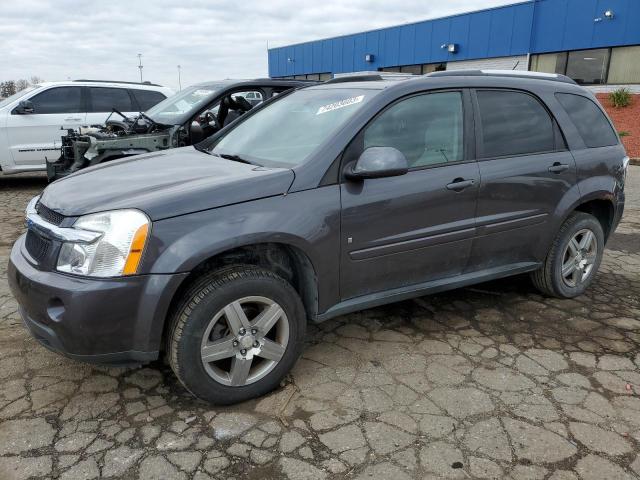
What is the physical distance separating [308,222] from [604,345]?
90.3 inches

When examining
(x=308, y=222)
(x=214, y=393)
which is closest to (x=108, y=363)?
(x=214, y=393)

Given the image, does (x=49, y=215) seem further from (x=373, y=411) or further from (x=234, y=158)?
(x=373, y=411)

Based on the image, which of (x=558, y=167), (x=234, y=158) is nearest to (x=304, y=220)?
(x=234, y=158)

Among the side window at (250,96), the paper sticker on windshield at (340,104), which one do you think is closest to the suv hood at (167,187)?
the paper sticker on windshield at (340,104)

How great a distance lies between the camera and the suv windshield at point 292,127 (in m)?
3.14

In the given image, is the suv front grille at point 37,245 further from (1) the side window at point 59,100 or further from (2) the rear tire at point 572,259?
(1) the side window at point 59,100

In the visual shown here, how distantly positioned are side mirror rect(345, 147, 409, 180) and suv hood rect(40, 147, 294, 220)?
0.38 metres

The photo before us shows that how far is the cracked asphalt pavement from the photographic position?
7.75 feet

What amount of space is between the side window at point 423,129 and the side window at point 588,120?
1134 mm

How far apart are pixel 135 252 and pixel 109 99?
7.95 m

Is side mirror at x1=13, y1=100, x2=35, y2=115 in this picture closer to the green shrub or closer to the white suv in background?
the white suv in background

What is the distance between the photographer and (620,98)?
19.0 metres

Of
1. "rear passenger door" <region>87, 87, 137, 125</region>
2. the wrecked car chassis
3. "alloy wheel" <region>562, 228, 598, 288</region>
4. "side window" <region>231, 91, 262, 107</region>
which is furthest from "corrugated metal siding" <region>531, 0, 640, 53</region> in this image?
the wrecked car chassis

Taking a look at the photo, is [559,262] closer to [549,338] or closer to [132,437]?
[549,338]
